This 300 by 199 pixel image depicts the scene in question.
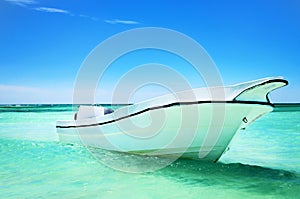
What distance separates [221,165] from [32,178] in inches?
136

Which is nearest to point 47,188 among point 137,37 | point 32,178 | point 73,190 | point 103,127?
point 73,190

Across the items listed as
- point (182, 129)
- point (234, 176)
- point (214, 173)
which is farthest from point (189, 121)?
point (234, 176)

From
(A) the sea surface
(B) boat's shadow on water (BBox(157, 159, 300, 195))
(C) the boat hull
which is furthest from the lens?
(C) the boat hull

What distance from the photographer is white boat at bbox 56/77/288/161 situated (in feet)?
15.6

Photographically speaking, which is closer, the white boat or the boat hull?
the white boat

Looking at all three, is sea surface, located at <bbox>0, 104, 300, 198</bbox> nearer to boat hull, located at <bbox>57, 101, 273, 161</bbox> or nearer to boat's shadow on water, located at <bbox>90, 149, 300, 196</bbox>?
boat's shadow on water, located at <bbox>90, 149, 300, 196</bbox>

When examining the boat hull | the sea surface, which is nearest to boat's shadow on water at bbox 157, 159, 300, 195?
the sea surface

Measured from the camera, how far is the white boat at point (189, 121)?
15.6ft

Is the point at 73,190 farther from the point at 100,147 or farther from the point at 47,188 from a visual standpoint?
the point at 100,147

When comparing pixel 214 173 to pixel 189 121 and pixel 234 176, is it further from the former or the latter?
pixel 189 121

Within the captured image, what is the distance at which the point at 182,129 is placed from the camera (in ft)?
17.3

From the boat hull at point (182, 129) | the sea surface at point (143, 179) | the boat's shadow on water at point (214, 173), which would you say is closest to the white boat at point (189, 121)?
the boat hull at point (182, 129)

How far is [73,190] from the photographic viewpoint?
4.25m

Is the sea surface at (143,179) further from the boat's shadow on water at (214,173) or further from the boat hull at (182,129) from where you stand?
the boat hull at (182,129)
